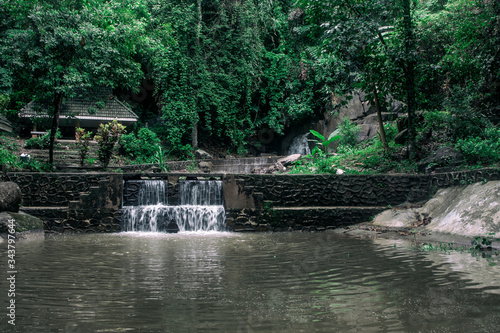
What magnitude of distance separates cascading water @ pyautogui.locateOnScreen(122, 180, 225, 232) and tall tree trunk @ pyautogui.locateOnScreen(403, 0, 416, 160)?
21.2 ft

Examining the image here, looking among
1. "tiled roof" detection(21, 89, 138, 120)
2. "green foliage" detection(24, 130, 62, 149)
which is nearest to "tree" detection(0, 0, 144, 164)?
"green foliage" detection(24, 130, 62, 149)

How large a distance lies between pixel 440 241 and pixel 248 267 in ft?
13.5

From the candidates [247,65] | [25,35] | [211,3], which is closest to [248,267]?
[25,35]

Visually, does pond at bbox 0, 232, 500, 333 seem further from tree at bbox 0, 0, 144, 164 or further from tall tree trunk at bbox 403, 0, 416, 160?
tree at bbox 0, 0, 144, 164

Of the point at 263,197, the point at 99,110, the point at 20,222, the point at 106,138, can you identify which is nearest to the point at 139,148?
the point at 99,110

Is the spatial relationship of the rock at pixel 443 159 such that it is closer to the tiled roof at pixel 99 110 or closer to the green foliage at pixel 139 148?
the green foliage at pixel 139 148

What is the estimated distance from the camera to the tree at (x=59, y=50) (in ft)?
Result: 42.5

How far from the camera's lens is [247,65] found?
2411 centimetres

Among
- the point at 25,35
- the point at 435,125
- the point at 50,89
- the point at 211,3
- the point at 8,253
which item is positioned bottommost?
the point at 8,253

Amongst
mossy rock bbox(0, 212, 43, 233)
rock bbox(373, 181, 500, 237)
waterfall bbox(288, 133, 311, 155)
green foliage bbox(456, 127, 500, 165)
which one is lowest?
mossy rock bbox(0, 212, 43, 233)

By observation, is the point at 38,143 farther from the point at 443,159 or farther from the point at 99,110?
the point at 443,159

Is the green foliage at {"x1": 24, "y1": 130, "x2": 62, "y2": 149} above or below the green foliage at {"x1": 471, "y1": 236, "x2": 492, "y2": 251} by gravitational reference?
above

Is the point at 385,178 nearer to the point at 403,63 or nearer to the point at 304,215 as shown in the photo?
the point at 304,215

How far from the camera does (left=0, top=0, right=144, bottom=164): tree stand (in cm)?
1296
